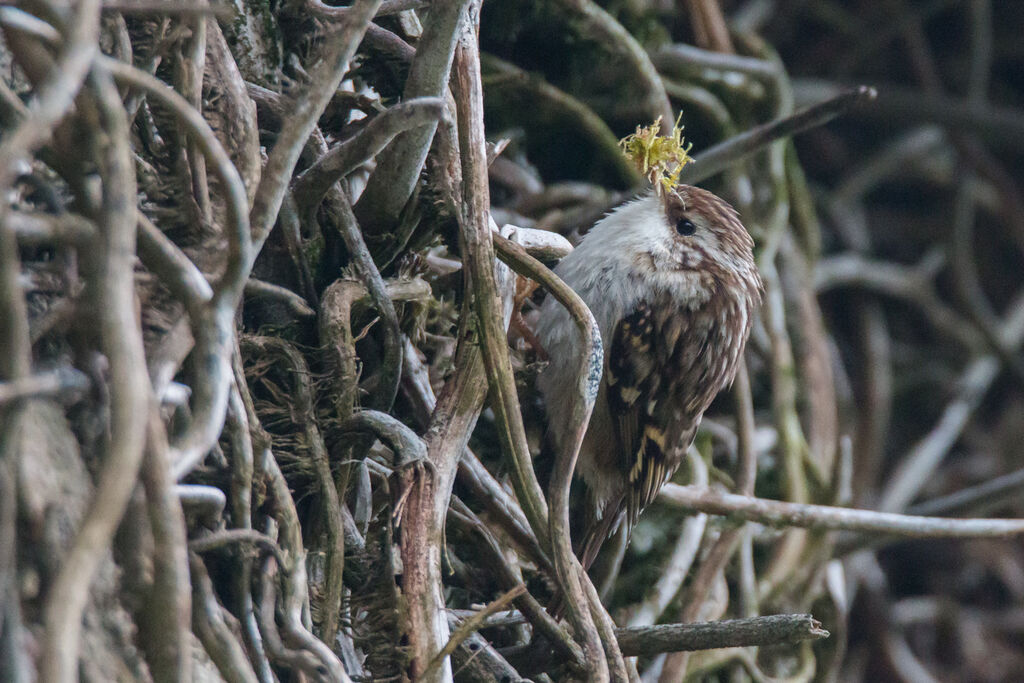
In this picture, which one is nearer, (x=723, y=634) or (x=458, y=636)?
(x=458, y=636)

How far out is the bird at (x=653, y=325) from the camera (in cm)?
193

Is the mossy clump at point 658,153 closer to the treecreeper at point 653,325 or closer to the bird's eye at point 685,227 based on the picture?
the treecreeper at point 653,325

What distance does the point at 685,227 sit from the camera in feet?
6.79

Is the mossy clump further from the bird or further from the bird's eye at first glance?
the bird's eye

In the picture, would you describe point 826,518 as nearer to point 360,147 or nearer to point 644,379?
point 644,379

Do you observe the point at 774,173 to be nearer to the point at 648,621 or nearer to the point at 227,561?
the point at 648,621

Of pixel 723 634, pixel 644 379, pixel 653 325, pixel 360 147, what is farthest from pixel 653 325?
pixel 360 147

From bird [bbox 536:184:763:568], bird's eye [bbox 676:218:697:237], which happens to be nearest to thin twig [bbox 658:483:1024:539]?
bird [bbox 536:184:763:568]

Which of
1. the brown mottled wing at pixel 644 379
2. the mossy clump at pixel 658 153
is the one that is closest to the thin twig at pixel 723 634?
the brown mottled wing at pixel 644 379

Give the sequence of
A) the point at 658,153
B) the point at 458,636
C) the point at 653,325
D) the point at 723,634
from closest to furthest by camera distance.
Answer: the point at 458,636, the point at 723,634, the point at 658,153, the point at 653,325

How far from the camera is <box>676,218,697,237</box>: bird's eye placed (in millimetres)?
2062

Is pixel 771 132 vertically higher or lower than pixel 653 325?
higher

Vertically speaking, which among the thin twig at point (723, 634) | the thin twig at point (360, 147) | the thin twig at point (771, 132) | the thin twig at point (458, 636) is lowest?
the thin twig at point (458, 636)

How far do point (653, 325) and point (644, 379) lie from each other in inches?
4.1
